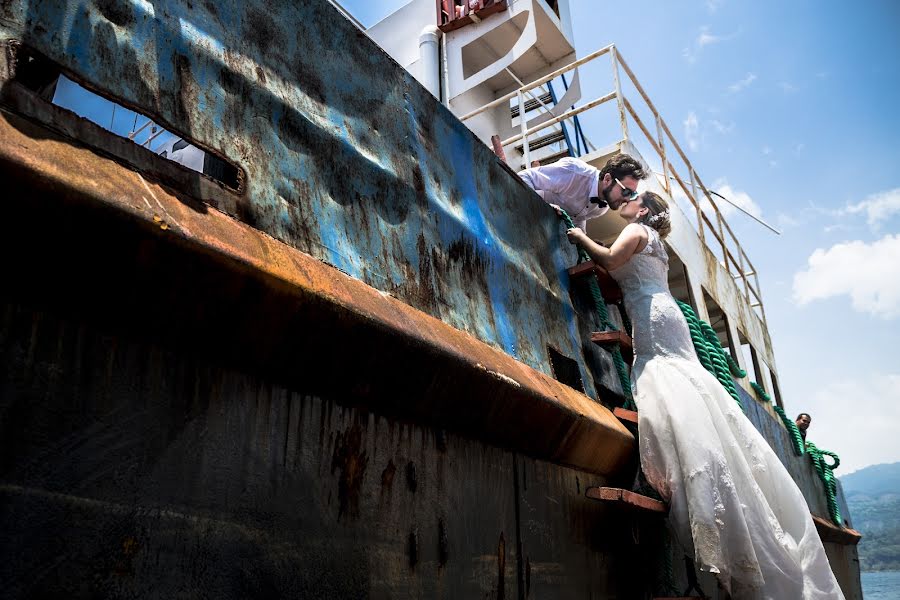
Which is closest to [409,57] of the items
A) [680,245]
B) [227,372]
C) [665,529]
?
[680,245]

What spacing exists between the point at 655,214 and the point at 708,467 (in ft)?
5.30

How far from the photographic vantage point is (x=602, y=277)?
3643 mm

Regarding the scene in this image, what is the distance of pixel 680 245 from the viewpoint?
5.78 m

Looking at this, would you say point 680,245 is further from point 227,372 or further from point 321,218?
point 227,372

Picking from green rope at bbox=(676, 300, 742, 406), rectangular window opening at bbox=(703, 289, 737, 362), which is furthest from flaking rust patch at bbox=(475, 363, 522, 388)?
rectangular window opening at bbox=(703, 289, 737, 362)

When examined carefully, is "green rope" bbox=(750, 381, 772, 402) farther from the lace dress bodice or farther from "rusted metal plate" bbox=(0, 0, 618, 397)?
"rusted metal plate" bbox=(0, 0, 618, 397)

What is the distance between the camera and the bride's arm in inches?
133

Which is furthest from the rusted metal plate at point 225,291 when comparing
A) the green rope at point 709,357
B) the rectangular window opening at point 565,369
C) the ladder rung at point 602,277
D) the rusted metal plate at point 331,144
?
the green rope at point 709,357

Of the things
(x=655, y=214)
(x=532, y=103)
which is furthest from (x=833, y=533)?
(x=532, y=103)

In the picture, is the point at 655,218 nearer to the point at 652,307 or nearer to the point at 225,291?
the point at 652,307

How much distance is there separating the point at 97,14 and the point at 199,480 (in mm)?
1078

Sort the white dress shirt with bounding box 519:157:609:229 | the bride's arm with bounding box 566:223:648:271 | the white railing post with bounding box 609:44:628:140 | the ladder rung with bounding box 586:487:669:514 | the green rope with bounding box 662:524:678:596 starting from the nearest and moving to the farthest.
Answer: the ladder rung with bounding box 586:487:669:514 < the green rope with bounding box 662:524:678:596 < the bride's arm with bounding box 566:223:648:271 < the white dress shirt with bounding box 519:157:609:229 < the white railing post with bounding box 609:44:628:140

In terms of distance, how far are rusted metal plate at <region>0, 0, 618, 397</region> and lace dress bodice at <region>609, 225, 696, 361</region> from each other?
0.34m

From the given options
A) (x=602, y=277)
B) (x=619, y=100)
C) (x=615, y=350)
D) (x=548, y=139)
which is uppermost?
(x=548, y=139)
